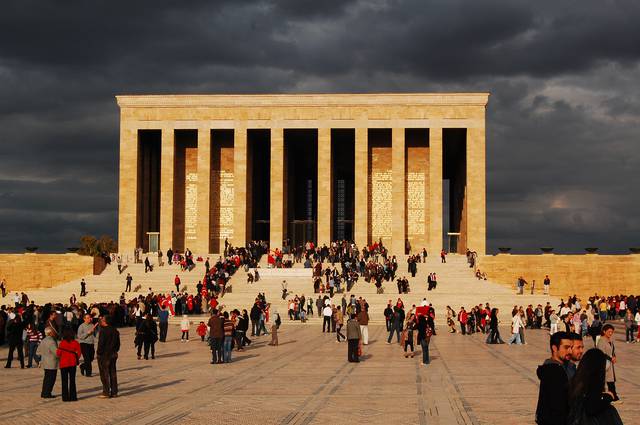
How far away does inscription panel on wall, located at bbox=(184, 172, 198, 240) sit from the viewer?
60375 mm

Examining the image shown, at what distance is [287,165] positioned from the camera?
60.6 metres

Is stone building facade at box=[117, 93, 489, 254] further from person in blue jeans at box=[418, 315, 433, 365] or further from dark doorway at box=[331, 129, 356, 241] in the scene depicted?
person in blue jeans at box=[418, 315, 433, 365]

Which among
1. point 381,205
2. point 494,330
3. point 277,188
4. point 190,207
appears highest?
point 277,188

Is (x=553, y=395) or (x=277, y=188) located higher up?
(x=277, y=188)

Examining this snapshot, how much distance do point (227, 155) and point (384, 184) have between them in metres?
11.7

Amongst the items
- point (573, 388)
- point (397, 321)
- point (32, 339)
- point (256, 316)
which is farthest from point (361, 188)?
point (573, 388)

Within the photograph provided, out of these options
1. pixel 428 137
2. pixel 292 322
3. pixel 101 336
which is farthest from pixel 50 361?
pixel 428 137

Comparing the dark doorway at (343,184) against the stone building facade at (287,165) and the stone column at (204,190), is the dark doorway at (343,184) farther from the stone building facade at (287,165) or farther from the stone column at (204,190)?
the stone column at (204,190)

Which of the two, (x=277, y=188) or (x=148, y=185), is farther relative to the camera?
(x=148, y=185)

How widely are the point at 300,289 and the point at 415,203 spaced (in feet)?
65.6

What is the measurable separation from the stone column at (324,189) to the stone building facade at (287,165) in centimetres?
7

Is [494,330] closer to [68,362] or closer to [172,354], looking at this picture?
[172,354]

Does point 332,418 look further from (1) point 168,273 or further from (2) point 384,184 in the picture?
(2) point 384,184

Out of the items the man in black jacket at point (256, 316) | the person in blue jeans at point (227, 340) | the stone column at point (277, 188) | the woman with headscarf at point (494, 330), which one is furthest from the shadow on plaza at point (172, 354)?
the stone column at point (277, 188)
